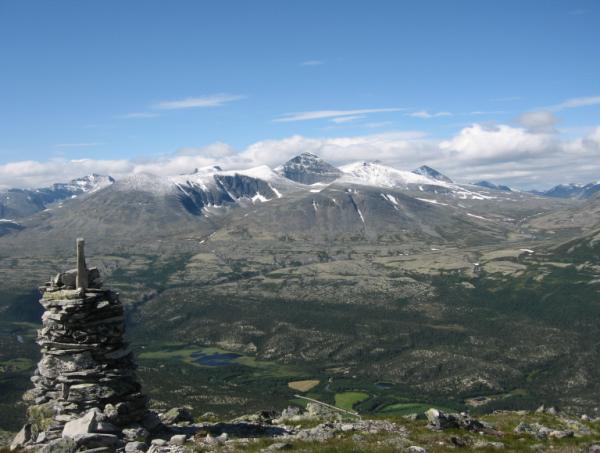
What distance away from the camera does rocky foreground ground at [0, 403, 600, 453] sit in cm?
3772

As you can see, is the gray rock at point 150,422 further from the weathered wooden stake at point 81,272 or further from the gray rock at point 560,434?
the gray rock at point 560,434

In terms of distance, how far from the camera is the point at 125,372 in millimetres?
43500

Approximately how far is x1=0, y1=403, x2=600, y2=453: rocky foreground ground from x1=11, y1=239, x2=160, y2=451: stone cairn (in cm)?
156

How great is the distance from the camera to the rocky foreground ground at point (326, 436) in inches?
1485

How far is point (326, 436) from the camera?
147 ft

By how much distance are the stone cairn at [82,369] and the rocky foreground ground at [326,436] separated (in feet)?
5.12

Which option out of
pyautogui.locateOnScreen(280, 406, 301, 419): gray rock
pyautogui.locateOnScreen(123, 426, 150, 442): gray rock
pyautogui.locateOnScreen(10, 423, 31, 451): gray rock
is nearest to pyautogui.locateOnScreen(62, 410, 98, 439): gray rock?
pyautogui.locateOnScreen(123, 426, 150, 442): gray rock

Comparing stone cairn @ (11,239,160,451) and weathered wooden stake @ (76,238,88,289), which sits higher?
weathered wooden stake @ (76,238,88,289)

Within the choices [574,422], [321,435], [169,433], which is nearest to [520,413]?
[574,422]

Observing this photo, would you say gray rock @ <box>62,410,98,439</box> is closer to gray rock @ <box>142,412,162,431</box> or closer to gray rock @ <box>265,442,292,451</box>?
gray rock @ <box>142,412,162,431</box>

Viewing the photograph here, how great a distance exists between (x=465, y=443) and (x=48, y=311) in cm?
3324

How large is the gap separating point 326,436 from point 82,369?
Answer: 19.2m

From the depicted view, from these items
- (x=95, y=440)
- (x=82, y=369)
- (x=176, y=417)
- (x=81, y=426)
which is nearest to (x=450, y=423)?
(x=176, y=417)

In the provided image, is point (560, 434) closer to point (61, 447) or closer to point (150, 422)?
point (150, 422)
